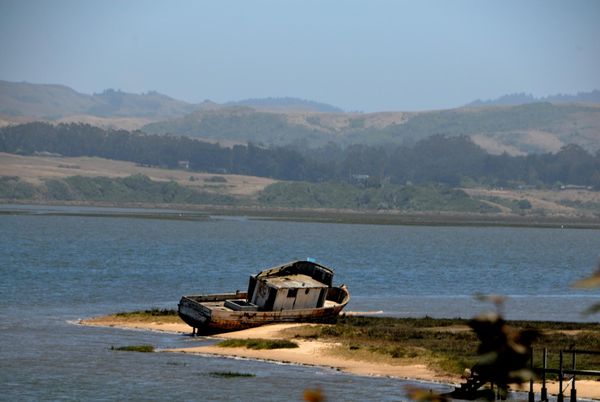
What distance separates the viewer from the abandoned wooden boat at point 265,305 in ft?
164

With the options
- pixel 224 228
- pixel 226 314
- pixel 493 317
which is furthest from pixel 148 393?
pixel 224 228

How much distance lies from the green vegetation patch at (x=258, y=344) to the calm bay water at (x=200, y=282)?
7.88ft

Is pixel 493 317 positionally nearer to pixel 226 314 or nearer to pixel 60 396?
pixel 60 396

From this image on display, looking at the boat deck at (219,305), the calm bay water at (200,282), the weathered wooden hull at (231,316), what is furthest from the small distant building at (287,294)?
the calm bay water at (200,282)

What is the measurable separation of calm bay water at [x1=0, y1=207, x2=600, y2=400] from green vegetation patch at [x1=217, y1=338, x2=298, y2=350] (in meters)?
2.40

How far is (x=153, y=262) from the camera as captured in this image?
339 ft

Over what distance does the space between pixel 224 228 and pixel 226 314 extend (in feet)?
430

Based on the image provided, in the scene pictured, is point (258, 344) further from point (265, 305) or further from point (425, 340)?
point (425, 340)

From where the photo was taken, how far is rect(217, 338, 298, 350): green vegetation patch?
1794 inches

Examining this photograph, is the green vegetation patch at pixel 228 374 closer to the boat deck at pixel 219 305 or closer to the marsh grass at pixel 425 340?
the marsh grass at pixel 425 340

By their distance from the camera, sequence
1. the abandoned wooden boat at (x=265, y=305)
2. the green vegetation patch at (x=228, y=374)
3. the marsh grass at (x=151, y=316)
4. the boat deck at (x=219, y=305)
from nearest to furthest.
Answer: the green vegetation patch at (x=228, y=374) < the abandoned wooden boat at (x=265, y=305) < the boat deck at (x=219, y=305) < the marsh grass at (x=151, y=316)

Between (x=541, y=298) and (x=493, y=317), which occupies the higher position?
(x=493, y=317)

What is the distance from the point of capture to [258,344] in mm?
46000

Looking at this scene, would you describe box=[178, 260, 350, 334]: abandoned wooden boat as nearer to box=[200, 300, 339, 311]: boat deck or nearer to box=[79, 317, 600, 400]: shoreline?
box=[200, 300, 339, 311]: boat deck
